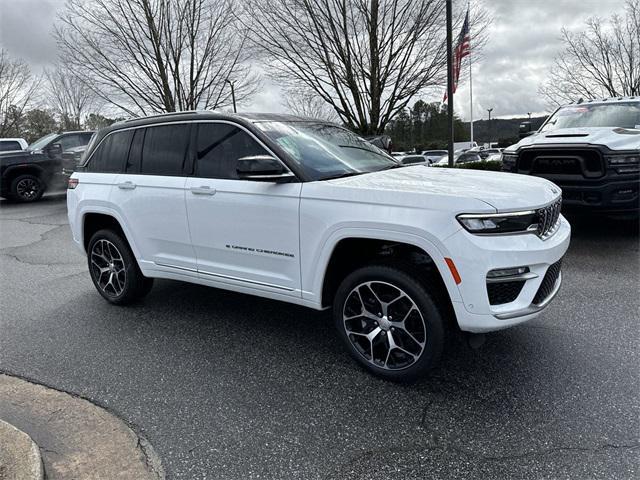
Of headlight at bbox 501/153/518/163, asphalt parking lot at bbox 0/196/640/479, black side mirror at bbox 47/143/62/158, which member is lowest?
asphalt parking lot at bbox 0/196/640/479

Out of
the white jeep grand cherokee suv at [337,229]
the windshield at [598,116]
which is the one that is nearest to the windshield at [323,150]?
the white jeep grand cherokee suv at [337,229]

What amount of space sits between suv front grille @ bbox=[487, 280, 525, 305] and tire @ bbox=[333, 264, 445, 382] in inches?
12.7

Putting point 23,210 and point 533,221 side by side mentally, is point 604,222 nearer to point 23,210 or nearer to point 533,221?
point 533,221

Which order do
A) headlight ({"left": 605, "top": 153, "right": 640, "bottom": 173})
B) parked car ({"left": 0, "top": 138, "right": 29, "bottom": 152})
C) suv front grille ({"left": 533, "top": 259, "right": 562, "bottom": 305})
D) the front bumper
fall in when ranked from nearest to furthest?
the front bumper → suv front grille ({"left": 533, "top": 259, "right": 562, "bottom": 305}) → headlight ({"left": 605, "top": 153, "right": 640, "bottom": 173}) → parked car ({"left": 0, "top": 138, "right": 29, "bottom": 152})

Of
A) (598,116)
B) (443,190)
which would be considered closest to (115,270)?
(443,190)

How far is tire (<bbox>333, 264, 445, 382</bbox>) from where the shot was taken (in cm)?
276

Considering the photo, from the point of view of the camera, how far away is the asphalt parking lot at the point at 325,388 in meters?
2.30

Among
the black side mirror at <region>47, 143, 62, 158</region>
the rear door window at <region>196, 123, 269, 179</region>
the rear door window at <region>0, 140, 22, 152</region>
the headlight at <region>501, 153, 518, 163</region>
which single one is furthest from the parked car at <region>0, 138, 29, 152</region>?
the headlight at <region>501, 153, 518, 163</region>

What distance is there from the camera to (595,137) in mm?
5941

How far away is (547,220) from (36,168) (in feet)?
47.0

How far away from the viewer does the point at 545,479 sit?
2135mm

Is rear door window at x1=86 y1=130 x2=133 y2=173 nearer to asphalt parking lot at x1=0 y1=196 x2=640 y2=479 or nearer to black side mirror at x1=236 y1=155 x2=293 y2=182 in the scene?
asphalt parking lot at x1=0 y1=196 x2=640 y2=479

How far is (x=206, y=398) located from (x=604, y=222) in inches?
280

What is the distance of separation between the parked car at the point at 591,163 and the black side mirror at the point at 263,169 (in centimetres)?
429
